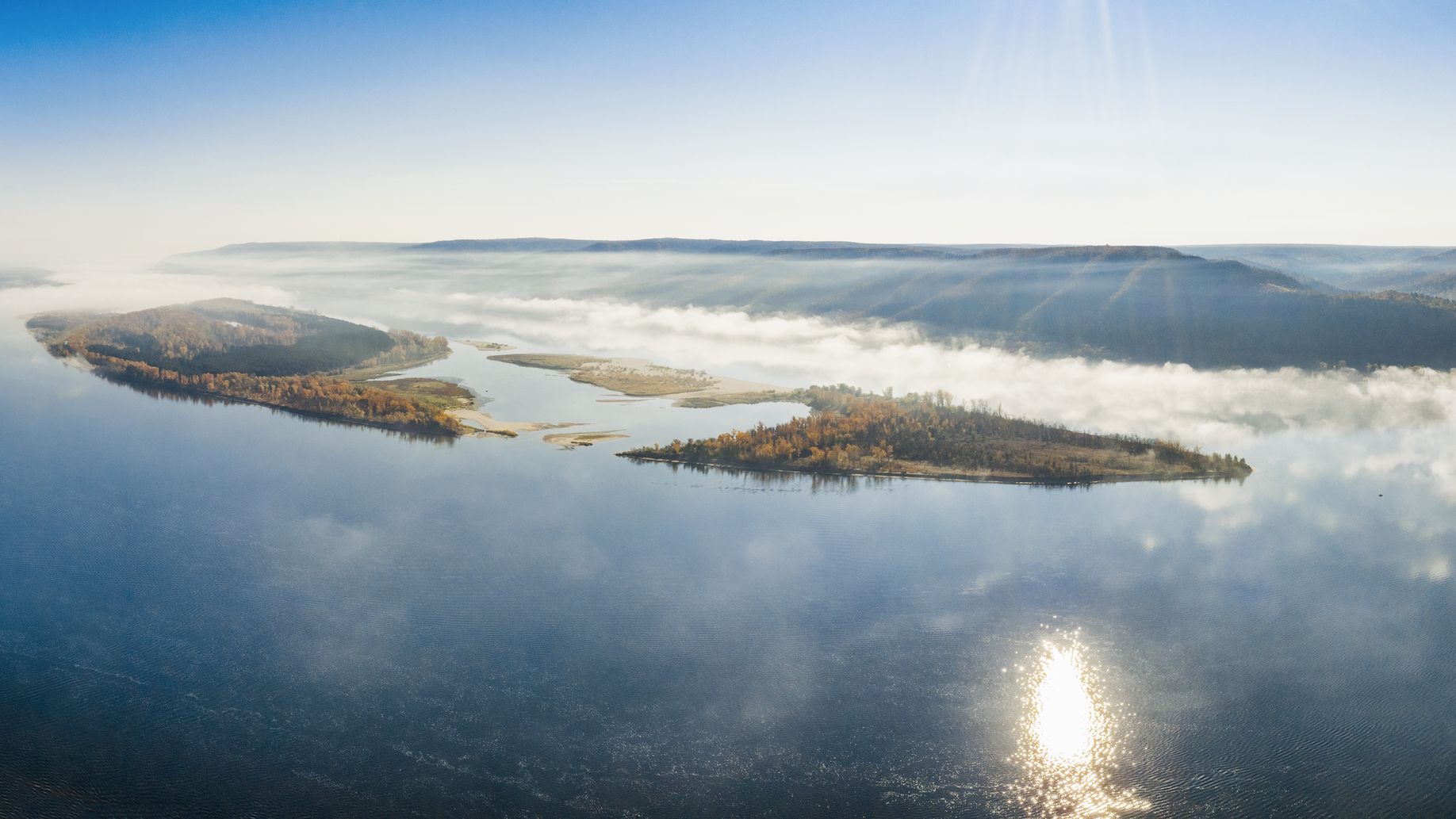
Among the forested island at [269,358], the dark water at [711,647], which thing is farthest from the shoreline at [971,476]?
the forested island at [269,358]

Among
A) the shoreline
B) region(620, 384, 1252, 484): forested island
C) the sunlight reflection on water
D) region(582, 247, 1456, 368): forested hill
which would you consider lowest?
the sunlight reflection on water

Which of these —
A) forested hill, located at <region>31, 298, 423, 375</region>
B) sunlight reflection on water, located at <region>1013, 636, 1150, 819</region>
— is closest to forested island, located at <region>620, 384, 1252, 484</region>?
sunlight reflection on water, located at <region>1013, 636, 1150, 819</region>

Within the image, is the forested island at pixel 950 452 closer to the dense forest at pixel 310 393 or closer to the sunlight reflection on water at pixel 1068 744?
the dense forest at pixel 310 393

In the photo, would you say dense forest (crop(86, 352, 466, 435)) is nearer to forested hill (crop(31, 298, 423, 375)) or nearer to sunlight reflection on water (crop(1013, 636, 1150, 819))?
forested hill (crop(31, 298, 423, 375))

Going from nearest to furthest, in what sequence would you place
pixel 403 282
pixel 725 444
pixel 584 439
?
pixel 725 444, pixel 584 439, pixel 403 282

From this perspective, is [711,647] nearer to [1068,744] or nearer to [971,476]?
[1068,744]

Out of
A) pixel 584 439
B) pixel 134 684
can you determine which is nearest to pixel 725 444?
pixel 584 439

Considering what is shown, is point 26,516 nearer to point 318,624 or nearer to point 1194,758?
point 318,624
